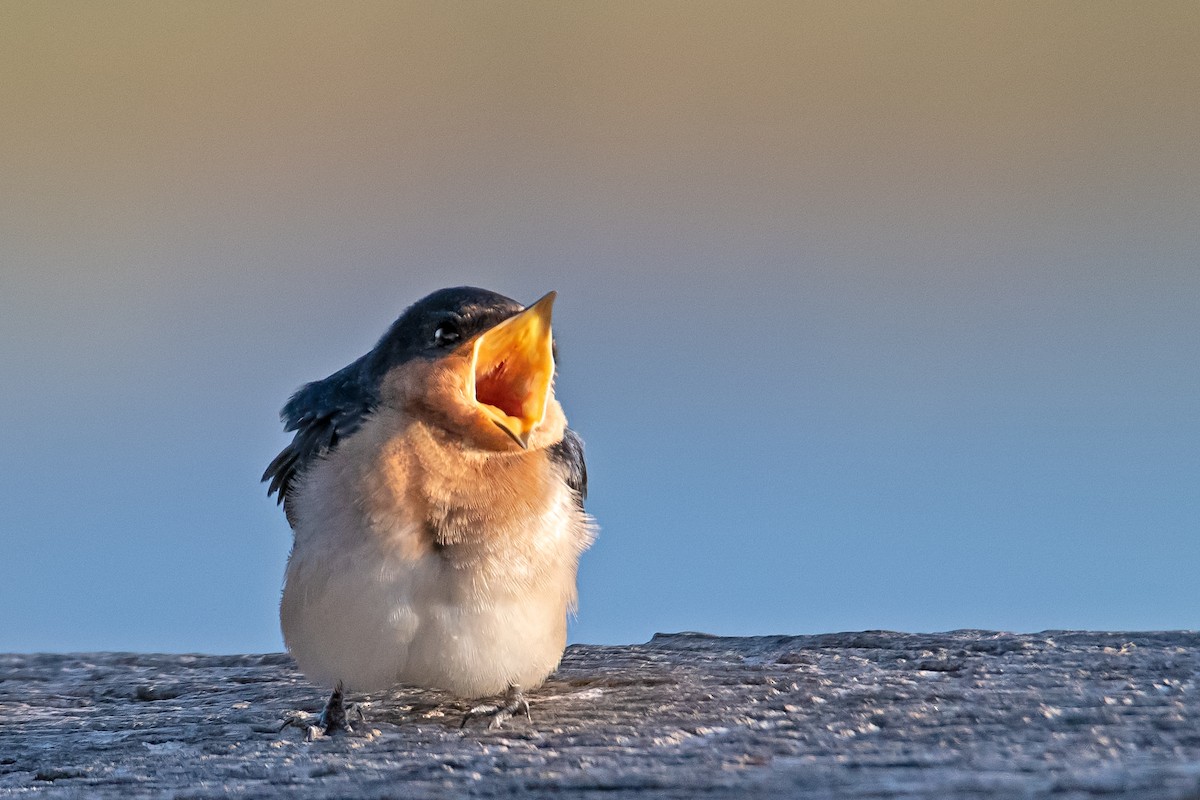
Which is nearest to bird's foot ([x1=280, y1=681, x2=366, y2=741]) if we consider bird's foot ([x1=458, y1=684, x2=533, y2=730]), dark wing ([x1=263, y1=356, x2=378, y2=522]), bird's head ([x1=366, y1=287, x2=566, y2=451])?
bird's foot ([x1=458, y1=684, x2=533, y2=730])

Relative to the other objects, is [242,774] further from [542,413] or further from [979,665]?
[979,665]

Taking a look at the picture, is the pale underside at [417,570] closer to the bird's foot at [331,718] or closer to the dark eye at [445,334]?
the bird's foot at [331,718]

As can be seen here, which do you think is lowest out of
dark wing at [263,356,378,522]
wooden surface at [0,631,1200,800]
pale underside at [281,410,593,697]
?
wooden surface at [0,631,1200,800]

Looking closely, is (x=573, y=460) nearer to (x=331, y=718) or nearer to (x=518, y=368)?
(x=518, y=368)

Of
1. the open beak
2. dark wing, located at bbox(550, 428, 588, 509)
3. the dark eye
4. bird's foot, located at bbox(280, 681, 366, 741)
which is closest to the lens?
bird's foot, located at bbox(280, 681, 366, 741)

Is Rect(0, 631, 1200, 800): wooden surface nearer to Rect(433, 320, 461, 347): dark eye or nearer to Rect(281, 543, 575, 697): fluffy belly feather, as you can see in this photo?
Rect(281, 543, 575, 697): fluffy belly feather

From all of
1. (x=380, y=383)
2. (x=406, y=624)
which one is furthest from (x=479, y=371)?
(x=406, y=624)

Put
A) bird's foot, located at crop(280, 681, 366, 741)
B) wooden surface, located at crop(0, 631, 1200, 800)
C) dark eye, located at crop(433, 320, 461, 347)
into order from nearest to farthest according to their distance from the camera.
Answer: wooden surface, located at crop(0, 631, 1200, 800)
bird's foot, located at crop(280, 681, 366, 741)
dark eye, located at crop(433, 320, 461, 347)
